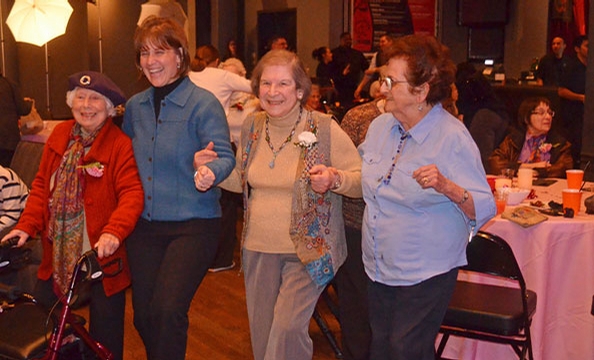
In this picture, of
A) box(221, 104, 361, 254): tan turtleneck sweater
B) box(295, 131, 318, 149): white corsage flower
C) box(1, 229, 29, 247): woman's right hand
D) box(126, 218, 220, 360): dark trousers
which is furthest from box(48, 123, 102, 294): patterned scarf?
box(295, 131, 318, 149): white corsage flower

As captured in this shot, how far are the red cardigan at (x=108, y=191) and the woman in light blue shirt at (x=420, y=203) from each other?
1.00m

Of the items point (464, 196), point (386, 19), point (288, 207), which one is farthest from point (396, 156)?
point (386, 19)

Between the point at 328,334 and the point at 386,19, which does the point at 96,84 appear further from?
the point at 386,19

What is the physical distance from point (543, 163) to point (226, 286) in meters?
2.30

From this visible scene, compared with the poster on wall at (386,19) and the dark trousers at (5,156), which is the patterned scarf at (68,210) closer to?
the dark trousers at (5,156)

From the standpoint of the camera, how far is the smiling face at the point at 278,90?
2.98 metres

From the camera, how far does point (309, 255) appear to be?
295cm

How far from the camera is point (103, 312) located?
3.24 metres

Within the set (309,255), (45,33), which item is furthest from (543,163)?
(45,33)

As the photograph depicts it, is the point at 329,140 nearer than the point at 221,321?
Yes

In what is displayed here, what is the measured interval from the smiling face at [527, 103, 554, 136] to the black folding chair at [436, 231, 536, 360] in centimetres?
179

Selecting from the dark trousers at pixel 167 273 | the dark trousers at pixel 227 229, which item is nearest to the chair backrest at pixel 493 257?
the dark trousers at pixel 167 273

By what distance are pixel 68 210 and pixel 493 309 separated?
188cm

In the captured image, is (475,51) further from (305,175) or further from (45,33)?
(305,175)
